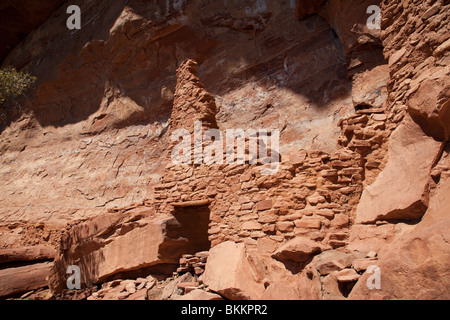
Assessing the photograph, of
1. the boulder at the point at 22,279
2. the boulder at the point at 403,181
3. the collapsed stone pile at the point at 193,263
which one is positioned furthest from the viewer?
the boulder at the point at 22,279

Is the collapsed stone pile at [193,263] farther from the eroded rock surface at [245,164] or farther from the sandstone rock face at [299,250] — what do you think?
the sandstone rock face at [299,250]

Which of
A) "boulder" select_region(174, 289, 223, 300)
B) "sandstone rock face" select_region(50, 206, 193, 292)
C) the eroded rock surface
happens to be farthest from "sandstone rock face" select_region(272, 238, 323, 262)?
"sandstone rock face" select_region(50, 206, 193, 292)

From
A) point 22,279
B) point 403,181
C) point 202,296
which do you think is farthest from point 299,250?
point 22,279

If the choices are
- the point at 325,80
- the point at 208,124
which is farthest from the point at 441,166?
the point at 325,80

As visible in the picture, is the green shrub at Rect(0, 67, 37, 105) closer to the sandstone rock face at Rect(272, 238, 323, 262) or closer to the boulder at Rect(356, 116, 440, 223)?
the sandstone rock face at Rect(272, 238, 323, 262)

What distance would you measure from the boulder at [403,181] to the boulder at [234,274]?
4.31 ft

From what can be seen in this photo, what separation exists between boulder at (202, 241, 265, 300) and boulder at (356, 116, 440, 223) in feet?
4.31

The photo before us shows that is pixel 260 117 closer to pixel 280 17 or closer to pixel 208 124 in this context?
pixel 280 17

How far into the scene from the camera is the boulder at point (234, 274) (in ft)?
9.79

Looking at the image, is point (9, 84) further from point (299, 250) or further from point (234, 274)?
point (299, 250)

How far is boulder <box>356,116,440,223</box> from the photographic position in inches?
111

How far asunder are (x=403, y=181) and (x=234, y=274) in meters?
2.01

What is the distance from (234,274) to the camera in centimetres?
312

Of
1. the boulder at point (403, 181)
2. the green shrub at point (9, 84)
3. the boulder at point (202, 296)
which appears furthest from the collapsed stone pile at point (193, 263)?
the green shrub at point (9, 84)
